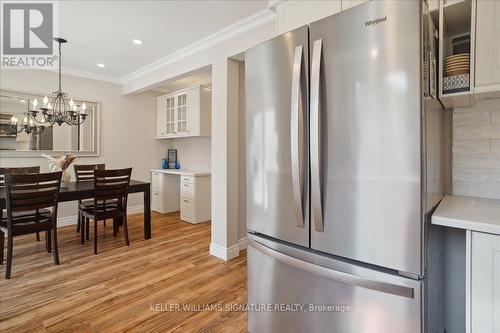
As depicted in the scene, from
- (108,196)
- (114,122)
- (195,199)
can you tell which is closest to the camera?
(108,196)

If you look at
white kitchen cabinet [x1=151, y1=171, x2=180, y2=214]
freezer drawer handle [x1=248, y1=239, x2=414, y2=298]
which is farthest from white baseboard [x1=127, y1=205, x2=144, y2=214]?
freezer drawer handle [x1=248, y1=239, x2=414, y2=298]

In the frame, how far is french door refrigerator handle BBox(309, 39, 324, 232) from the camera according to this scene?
3.83 feet

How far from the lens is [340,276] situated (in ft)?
3.76

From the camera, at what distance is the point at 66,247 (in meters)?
3.25

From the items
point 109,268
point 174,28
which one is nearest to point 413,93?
point 174,28

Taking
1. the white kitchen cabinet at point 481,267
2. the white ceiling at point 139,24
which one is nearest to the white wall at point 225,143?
the white ceiling at point 139,24

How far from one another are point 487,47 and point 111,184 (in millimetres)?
3516

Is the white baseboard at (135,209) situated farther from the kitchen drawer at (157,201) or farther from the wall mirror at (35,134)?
the wall mirror at (35,134)

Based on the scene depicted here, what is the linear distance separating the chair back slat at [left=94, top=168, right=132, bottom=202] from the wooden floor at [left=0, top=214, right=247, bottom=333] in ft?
2.11

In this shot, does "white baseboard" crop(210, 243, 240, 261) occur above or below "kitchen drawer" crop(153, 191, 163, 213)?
below

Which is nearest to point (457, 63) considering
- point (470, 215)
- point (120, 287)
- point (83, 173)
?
point (470, 215)

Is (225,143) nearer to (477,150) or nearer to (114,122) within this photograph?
(477,150)

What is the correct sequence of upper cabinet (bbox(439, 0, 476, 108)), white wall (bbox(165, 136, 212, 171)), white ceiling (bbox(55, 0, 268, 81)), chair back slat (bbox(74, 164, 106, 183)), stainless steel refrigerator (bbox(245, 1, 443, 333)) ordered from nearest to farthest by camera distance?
stainless steel refrigerator (bbox(245, 1, 443, 333))
upper cabinet (bbox(439, 0, 476, 108))
white ceiling (bbox(55, 0, 268, 81))
chair back slat (bbox(74, 164, 106, 183))
white wall (bbox(165, 136, 212, 171))

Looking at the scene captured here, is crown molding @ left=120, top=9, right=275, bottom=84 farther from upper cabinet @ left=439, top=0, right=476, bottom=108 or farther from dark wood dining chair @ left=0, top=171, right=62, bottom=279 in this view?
dark wood dining chair @ left=0, top=171, right=62, bottom=279
